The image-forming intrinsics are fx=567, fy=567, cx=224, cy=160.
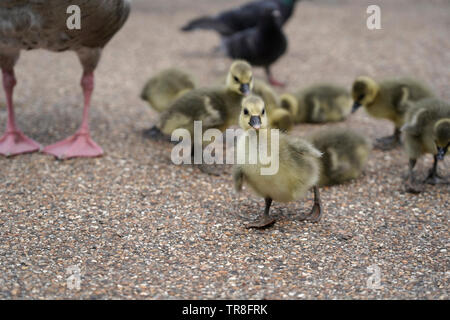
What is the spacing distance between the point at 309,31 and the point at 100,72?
4045 millimetres

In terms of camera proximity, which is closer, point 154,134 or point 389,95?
point 389,95

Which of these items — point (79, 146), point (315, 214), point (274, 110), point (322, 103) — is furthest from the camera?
point (322, 103)

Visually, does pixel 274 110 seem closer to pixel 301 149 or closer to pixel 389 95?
pixel 389 95

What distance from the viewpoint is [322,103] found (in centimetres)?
592

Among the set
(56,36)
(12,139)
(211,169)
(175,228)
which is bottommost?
(175,228)

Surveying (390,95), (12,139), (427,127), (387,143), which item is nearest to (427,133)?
(427,127)

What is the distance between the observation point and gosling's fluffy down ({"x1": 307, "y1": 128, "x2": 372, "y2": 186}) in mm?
4395

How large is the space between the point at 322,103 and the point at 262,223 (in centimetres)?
255

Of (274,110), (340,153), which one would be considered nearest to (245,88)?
(274,110)

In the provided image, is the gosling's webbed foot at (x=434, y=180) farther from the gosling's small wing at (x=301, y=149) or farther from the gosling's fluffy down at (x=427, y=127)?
the gosling's small wing at (x=301, y=149)

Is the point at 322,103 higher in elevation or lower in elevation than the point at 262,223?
higher

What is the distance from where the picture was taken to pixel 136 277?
10.3 ft

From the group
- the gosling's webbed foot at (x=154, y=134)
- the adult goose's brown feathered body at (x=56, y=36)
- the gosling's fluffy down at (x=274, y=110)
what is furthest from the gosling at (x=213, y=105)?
the adult goose's brown feathered body at (x=56, y=36)

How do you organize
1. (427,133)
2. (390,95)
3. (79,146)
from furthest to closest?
(390,95) → (79,146) → (427,133)
